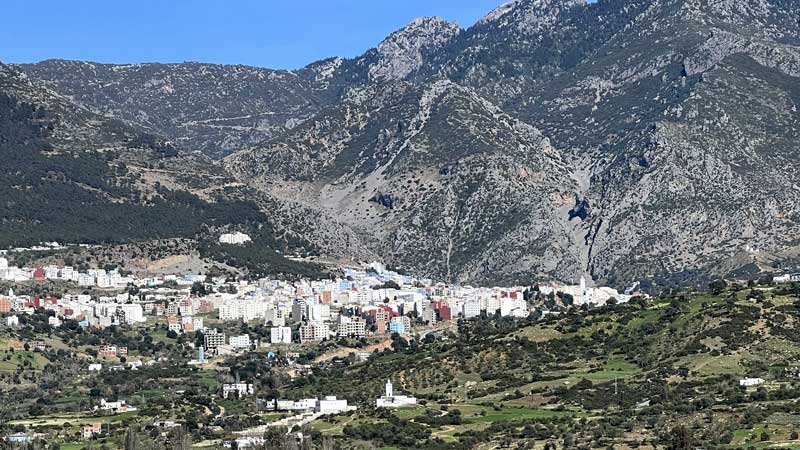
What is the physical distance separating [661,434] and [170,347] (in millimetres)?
68657

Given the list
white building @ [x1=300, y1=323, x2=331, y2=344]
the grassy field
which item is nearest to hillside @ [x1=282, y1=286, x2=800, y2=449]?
the grassy field

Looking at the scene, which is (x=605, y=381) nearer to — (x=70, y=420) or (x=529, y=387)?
(x=529, y=387)

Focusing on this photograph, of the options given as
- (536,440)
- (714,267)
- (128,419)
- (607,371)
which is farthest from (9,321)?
(714,267)

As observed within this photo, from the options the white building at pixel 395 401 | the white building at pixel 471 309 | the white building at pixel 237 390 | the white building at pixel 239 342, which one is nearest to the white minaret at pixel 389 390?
the white building at pixel 395 401

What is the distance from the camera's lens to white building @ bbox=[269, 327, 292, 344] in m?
140

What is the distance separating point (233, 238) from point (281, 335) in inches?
1850

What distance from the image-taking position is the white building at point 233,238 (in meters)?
185

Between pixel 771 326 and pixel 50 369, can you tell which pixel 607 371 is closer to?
pixel 771 326

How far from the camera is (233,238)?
611 feet

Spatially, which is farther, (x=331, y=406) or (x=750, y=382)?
(x=331, y=406)

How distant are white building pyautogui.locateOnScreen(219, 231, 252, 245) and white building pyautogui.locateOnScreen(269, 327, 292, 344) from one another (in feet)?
146

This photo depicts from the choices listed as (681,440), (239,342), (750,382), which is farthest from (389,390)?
(239,342)

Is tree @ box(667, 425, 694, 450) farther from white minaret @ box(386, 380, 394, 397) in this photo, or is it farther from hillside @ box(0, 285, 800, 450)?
white minaret @ box(386, 380, 394, 397)

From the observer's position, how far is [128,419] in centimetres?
8950
